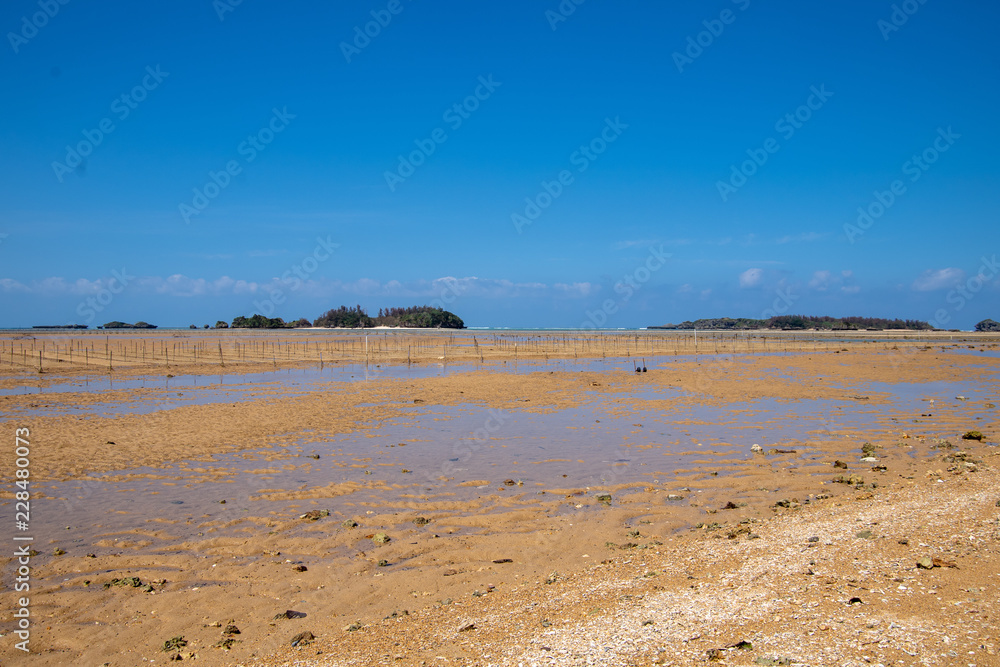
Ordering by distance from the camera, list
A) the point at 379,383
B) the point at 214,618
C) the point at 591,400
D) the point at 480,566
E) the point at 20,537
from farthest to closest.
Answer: the point at 379,383, the point at 591,400, the point at 20,537, the point at 480,566, the point at 214,618

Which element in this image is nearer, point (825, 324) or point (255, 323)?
point (255, 323)

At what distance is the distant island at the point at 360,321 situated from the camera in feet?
398

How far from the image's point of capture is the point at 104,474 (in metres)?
11.1

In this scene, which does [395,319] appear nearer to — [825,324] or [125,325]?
[125,325]

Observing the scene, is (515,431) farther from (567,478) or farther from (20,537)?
(20,537)

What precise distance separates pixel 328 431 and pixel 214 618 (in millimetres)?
9936

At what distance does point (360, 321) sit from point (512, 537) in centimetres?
12313

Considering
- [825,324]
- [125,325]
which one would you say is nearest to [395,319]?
[125,325]

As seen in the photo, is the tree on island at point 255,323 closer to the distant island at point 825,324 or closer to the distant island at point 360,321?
the distant island at point 360,321

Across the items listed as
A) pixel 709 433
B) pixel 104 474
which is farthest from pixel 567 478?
pixel 104 474

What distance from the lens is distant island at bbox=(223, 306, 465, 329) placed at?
398ft

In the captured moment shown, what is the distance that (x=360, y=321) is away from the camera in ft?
416

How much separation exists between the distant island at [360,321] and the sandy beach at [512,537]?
10676 centimetres

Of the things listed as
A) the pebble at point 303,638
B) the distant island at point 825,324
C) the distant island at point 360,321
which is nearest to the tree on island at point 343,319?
the distant island at point 360,321
